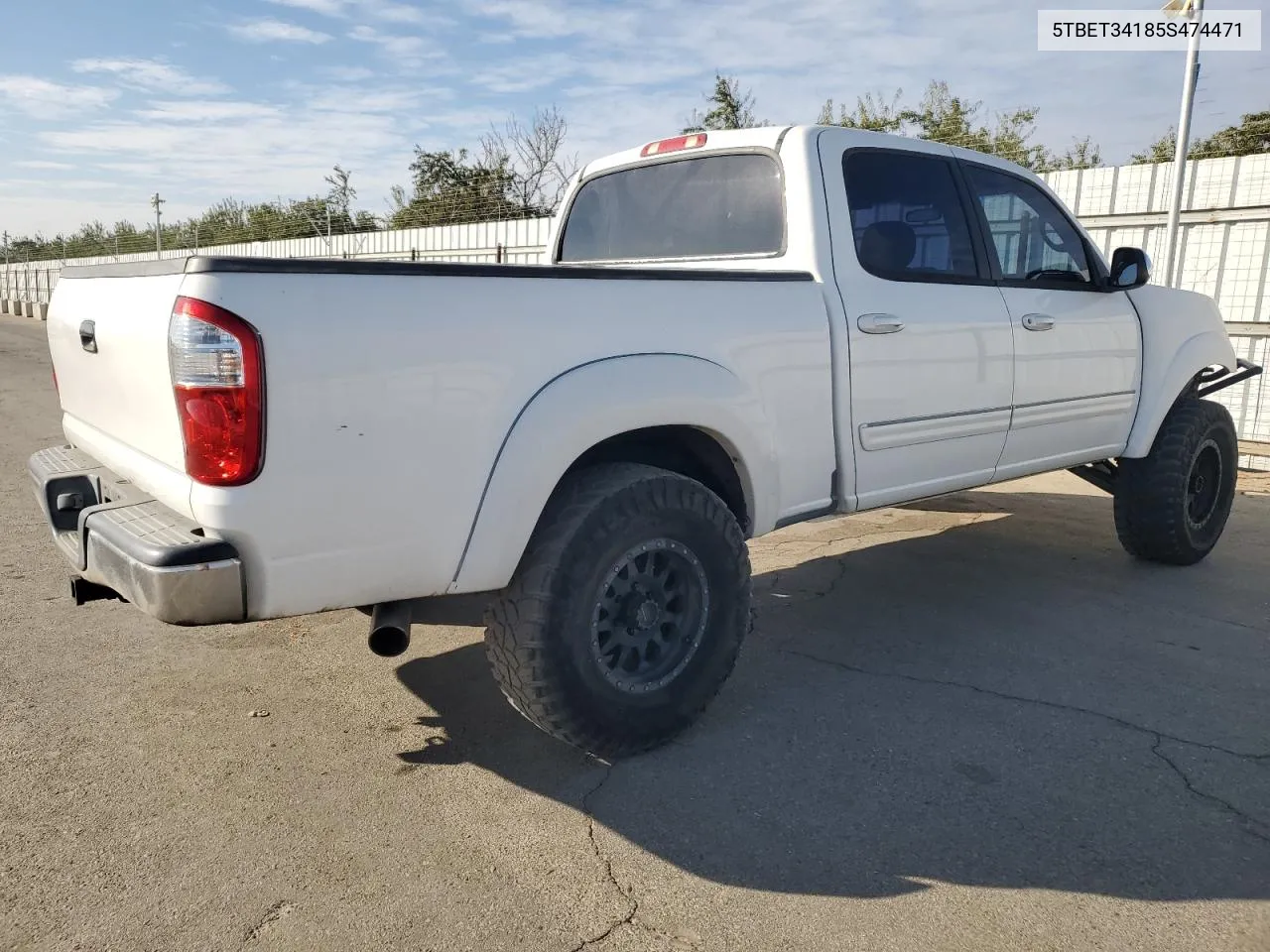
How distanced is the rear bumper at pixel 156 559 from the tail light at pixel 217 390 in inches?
6.8

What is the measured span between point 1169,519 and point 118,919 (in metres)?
4.95

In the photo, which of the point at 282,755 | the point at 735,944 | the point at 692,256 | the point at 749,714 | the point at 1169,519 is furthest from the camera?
the point at 1169,519

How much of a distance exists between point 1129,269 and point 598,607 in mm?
3259

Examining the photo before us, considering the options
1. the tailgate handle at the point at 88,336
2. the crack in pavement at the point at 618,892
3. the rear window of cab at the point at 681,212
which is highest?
the rear window of cab at the point at 681,212

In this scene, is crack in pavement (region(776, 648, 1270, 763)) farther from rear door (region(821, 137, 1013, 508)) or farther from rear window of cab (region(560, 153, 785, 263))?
rear window of cab (region(560, 153, 785, 263))

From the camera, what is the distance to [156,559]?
226 cm

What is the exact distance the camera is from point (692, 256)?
4.08 metres

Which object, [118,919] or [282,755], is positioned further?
[282,755]

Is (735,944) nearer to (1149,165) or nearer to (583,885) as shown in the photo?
(583,885)

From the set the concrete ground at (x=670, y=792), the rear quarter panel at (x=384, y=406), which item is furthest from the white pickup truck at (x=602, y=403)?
the concrete ground at (x=670, y=792)

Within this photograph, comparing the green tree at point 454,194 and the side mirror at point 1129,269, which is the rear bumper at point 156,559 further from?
the green tree at point 454,194

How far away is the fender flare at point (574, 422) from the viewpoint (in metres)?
2.62

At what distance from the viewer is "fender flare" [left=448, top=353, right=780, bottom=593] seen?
Result: 8.58ft

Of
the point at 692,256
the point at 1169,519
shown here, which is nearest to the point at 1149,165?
the point at 1169,519
